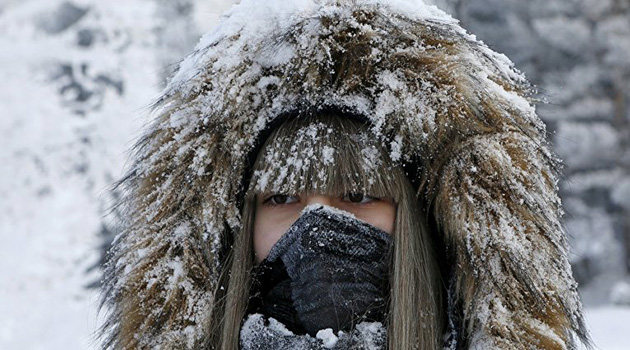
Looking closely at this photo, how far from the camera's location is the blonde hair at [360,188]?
171 centimetres

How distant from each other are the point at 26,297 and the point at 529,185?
39.7ft

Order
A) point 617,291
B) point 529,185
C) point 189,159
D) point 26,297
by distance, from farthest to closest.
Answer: point 617,291 < point 26,297 < point 189,159 < point 529,185

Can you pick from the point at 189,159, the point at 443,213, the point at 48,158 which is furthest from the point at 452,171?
the point at 48,158

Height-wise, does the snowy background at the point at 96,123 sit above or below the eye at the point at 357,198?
above

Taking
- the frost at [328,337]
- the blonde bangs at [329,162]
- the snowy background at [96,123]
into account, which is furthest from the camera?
the snowy background at [96,123]

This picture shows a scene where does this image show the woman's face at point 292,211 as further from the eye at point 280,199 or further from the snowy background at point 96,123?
the snowy background at point 96,123

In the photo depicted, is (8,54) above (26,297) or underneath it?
above

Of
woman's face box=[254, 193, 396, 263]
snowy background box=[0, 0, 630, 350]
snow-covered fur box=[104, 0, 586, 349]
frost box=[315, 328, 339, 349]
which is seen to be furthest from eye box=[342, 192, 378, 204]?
snowy background box=[0, 0, 630, 350]

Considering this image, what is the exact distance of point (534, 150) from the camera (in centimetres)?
168

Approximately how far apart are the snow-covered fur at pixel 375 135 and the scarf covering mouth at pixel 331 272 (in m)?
0.17

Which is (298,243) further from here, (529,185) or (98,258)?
(98,258)

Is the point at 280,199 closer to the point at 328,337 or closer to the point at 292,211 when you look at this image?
the point at 292,211

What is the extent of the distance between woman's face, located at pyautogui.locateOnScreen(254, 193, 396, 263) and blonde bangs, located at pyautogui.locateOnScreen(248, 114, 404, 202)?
0.03 m

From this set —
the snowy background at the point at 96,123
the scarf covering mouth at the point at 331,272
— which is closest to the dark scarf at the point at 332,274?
the scarf covering mouth at the point at 331,272
